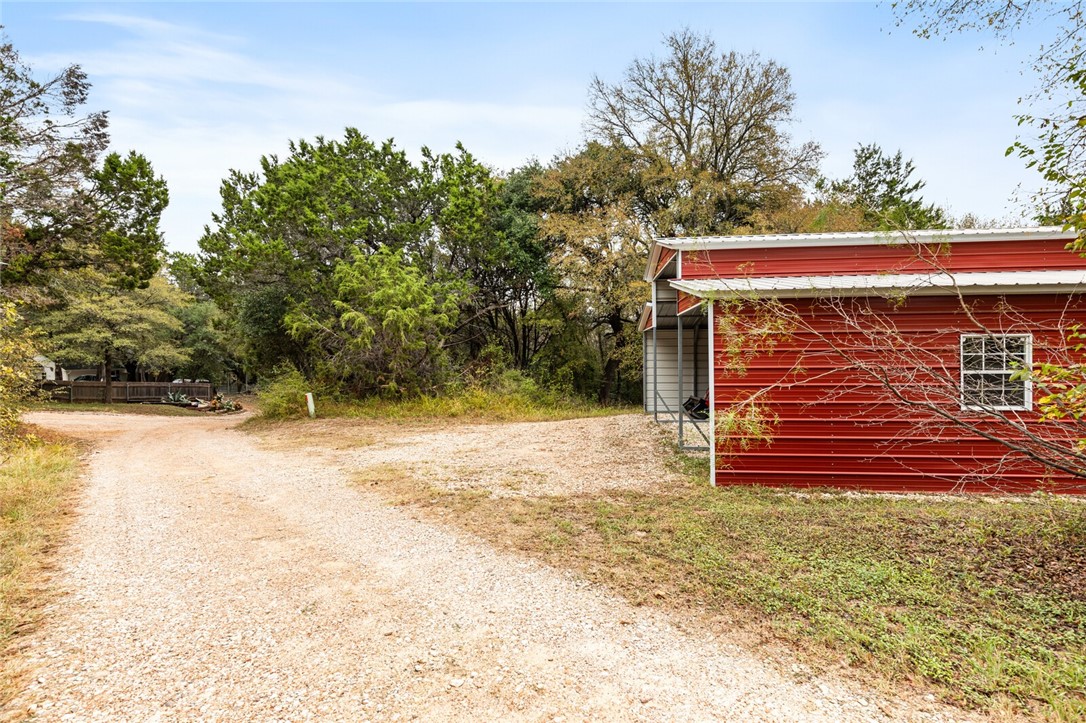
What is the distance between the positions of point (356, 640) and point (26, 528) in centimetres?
420

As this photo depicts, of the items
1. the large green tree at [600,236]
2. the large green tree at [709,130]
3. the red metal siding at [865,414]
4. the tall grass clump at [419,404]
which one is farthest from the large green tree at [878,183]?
the red metal siding at [865,414]

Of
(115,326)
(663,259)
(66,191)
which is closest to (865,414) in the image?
(663,259)

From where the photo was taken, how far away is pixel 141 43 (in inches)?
354

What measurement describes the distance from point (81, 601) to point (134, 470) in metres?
5.68

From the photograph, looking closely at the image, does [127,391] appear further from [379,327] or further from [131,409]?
[379,327]

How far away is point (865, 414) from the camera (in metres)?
6.73

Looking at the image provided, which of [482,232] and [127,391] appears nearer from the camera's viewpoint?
[482,232]

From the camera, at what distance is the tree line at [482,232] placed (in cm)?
1495

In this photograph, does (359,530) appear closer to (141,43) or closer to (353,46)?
(141,43)

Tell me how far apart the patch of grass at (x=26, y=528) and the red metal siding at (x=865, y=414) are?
21.9 feet

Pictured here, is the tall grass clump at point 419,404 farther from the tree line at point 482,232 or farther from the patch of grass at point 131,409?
the patch of grass at point 131,409

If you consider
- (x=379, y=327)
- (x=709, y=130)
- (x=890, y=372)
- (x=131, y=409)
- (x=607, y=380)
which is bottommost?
(x=131, y=409)

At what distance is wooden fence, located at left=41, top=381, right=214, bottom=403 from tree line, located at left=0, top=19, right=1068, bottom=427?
329cm

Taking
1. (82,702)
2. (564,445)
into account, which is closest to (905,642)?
(82,702)
